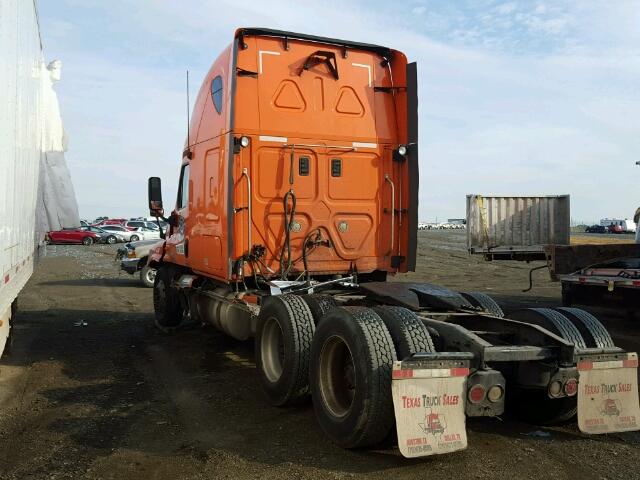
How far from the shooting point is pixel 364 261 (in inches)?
282

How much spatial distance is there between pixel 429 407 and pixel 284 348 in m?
1.76

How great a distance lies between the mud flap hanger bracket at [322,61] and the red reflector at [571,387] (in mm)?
4245

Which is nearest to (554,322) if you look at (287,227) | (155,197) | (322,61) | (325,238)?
(325,238)

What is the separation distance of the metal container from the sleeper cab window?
8.04 metres

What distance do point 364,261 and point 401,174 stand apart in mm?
1130

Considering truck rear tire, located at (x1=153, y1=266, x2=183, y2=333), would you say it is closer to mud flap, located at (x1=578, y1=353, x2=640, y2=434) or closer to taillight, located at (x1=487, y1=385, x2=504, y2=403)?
taillight, located at (x1=487, y1=385, x2=504, y2=403)

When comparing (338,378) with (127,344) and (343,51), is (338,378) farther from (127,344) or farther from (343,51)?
(127,344)

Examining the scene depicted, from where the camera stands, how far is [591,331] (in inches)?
189

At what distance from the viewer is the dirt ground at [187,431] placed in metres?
4.10

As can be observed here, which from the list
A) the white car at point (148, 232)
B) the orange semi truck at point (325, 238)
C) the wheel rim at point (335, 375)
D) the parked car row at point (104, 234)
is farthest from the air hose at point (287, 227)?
the white car at point (148, 232)

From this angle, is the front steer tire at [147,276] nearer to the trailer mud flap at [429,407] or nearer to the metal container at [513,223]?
the metal container at [513,223]

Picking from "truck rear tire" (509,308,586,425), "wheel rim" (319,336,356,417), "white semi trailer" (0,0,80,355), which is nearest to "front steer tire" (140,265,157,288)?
"white semi trailer" (0,0,80,355)

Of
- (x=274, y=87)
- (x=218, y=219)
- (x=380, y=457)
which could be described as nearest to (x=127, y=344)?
(x=218, y=219)

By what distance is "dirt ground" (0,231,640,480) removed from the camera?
4.10 meters
